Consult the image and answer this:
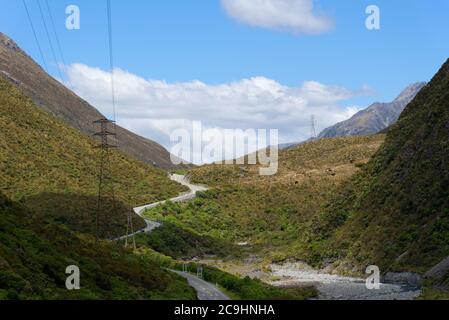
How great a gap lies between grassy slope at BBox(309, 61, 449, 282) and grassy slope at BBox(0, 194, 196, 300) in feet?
83.7

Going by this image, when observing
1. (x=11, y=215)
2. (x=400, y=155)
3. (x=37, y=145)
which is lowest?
(x=11, y=215)

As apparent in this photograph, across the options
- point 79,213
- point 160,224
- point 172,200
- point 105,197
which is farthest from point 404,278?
point 172,200

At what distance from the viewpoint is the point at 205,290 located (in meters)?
48.2

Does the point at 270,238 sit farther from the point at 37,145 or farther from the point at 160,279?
the point at 160,279

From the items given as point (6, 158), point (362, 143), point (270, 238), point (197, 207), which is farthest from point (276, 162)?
point (6, 158)

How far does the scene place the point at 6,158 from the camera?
103 metres

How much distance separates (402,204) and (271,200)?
59.8 meters

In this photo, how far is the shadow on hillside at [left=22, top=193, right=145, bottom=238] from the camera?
79.9 meters

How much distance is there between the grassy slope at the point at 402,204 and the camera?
199 ft

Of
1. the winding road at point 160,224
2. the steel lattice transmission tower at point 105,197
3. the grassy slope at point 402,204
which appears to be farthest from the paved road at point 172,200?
the grassy slope at point 402,204

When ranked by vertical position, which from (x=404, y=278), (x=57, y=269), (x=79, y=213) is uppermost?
(x=79, y=213)

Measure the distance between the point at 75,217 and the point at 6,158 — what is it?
28.0 meters

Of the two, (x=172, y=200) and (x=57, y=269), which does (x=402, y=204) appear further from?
(x=172, y=200)

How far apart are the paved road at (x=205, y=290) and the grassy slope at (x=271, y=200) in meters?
32.4
